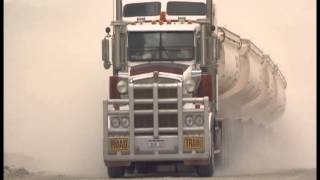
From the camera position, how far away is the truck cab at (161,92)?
55.7ft

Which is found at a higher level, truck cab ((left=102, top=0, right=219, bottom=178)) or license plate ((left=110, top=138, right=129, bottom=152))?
truck cab ((left=102, top=0, right=219, bottom=178))

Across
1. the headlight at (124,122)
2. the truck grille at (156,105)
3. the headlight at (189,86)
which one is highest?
the headlight at (189,86)

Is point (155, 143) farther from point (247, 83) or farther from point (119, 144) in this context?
point (247, 83)

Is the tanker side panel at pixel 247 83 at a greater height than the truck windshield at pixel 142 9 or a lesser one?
lesser

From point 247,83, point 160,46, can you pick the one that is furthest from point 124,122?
point 247,83

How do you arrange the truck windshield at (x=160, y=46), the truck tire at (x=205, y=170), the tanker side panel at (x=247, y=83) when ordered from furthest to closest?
the tanker side panel at (x=247, y=83) < the truck windshield at (x=160, y=46) < the truck tire at (x=205, y=170)

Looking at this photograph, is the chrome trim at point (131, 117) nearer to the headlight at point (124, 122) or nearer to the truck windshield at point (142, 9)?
the headlight at point (124, 122)

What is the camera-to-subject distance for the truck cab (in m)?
17.0

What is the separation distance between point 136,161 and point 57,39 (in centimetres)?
1071

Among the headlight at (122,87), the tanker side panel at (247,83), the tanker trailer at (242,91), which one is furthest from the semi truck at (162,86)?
the tanker side panel at (247,83)

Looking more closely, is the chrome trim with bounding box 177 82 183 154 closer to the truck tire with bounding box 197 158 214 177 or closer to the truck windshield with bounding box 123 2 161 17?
the truck tire with bounding box 197 158 214 177

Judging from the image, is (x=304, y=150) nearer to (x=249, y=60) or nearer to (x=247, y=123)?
(x=247, y=123)

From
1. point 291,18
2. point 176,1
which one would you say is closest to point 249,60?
point 176,1

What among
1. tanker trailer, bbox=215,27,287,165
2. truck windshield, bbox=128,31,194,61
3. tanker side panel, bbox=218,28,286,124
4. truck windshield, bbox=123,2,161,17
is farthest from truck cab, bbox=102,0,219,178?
tanker side panel, bbox=218,28,286,124
